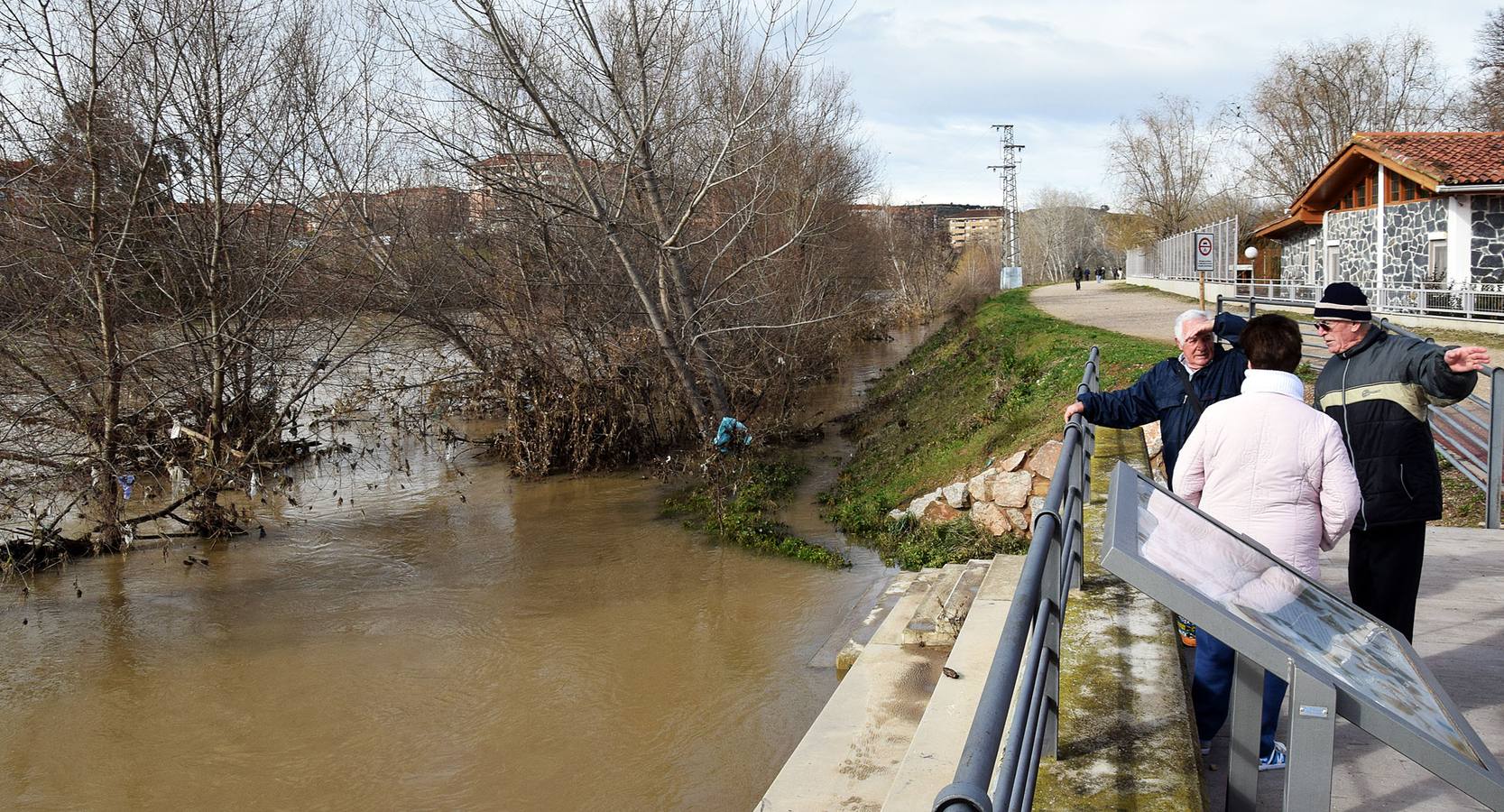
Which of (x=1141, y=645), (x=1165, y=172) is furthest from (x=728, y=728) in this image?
(x=1165, y=172)

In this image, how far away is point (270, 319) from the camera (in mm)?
13969

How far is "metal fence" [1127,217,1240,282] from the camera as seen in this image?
3478cm

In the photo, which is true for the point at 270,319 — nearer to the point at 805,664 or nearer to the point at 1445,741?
the point at 805,664

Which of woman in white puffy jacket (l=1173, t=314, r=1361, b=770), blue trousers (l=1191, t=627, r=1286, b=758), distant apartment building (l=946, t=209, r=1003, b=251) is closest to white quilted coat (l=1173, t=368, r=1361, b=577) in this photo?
woman in white puffy jacket (l=1173, t=314, r=1361, b=770)

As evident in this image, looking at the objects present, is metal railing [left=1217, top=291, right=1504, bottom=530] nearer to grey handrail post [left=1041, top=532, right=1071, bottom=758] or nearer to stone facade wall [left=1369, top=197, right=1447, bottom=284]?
grey handrail post [left=1041, top=532, right=1071, bottom=758]

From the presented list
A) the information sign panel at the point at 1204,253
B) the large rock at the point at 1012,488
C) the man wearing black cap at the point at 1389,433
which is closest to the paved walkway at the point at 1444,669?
the man wearing black cap at the point at 1389,433

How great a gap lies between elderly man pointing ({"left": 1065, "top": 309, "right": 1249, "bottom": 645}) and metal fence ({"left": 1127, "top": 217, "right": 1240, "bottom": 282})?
25.4 m

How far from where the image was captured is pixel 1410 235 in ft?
86.7

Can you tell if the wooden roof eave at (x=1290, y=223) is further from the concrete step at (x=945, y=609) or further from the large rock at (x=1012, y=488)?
the concrete step at (x=945, y=609)

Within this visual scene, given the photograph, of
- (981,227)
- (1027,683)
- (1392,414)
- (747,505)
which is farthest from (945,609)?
(981,227)

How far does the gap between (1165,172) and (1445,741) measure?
71.1 m

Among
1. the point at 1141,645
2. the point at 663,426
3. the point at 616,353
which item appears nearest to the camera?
the point at 1141,645

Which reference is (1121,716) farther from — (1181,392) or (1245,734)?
(1181,392)

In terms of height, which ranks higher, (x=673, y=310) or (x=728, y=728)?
(x=673, y=310)
